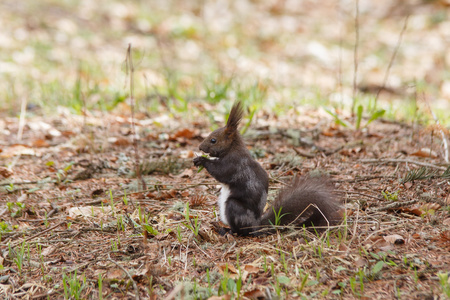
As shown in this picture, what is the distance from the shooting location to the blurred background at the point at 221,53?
5.99 metres

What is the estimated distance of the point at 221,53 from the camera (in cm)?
940

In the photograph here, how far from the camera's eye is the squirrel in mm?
2400

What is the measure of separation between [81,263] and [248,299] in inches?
39.8

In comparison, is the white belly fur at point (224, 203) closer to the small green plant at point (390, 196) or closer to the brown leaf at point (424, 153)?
the small green plant at point (390, 196)

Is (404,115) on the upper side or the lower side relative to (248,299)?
upper

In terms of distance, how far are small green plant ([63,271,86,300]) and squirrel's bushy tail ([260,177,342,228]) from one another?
1.07 m

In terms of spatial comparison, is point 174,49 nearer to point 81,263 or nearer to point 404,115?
point 404,115

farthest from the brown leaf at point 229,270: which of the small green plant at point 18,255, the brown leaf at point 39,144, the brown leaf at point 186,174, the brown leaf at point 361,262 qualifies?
the brown leaf at point 39,144

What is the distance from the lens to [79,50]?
8641 mm

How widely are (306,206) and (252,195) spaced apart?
13.4 inches

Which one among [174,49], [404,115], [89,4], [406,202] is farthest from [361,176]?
[89,4]

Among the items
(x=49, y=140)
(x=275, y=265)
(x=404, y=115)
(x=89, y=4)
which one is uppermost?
(x=89, y=4)

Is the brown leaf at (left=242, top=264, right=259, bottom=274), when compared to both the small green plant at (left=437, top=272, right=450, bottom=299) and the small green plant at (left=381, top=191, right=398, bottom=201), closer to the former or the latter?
the small green plant at (left=437, top=272, right=450, bottom=299)

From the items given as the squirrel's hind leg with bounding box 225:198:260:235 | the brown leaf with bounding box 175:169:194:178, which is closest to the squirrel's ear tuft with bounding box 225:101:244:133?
the squirrel's hind leg with bounding box 225:198:260:235
